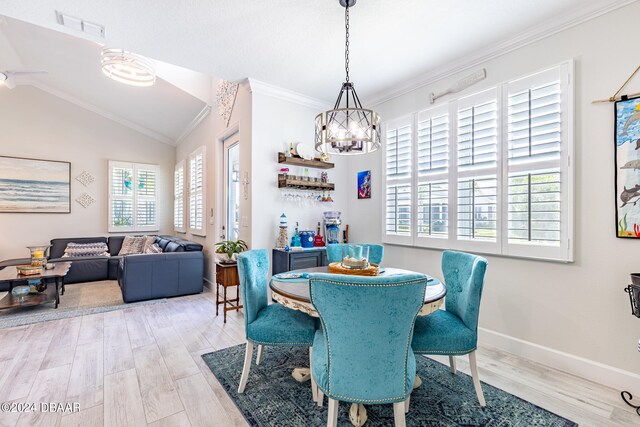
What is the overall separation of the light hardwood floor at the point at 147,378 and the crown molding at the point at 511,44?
2.84 m

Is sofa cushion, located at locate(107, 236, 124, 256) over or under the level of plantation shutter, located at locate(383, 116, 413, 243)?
under

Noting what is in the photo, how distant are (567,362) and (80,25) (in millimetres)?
5012

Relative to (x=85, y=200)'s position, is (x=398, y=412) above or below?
below

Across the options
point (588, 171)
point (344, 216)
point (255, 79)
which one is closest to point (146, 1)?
point (255, 79)

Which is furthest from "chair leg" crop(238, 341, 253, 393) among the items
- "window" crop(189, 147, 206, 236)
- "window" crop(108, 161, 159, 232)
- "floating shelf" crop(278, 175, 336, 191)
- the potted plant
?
"window" crop(108, 161, 159, 232)

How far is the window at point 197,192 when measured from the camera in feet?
17.5

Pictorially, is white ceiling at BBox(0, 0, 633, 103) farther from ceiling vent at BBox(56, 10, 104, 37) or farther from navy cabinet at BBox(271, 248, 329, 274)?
navy cabinet at BBox(271, 248, 329, 274)

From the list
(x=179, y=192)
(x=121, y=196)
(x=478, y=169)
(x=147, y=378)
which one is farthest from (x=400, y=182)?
(x=121, y=196)

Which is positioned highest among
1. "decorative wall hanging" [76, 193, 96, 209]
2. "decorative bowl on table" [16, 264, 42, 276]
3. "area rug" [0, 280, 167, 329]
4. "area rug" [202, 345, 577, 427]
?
"decorative wall hanging" [76, 193, 96, 209]

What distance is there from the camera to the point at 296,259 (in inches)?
143

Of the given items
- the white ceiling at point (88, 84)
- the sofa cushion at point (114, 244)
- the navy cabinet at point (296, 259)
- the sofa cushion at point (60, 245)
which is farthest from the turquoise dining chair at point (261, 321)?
the sofa cushion at point (60, 245)

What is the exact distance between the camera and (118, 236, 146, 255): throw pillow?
6.20 m

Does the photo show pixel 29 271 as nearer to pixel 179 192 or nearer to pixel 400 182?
pixel 179 192

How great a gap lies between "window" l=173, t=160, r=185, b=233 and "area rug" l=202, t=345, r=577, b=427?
4.85m
